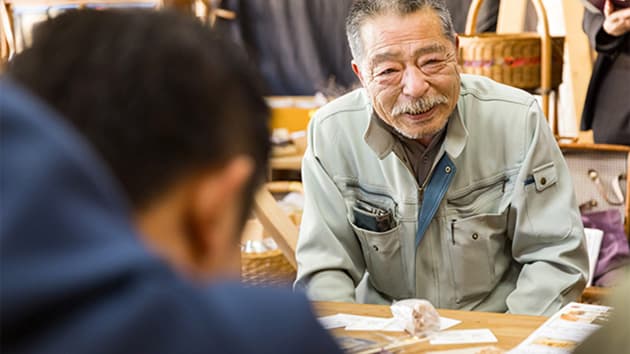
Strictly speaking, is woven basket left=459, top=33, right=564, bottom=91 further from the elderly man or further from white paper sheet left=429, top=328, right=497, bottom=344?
white paper sheet left=429, top=328, right=497, bottom=344

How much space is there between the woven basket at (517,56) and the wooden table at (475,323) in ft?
6.92

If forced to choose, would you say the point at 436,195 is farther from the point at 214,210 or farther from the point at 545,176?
the point at 214,210

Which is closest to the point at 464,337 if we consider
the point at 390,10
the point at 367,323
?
the point at 367,323

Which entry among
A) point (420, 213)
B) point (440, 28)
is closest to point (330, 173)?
point (420, 213)

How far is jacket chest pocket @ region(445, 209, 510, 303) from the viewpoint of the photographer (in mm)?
2221

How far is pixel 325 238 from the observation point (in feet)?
7.54

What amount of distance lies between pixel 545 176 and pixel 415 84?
385 mm

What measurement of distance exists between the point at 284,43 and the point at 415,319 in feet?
15.7

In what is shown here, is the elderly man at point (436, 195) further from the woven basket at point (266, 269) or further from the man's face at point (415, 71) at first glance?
the woven basket at point (266, 269)

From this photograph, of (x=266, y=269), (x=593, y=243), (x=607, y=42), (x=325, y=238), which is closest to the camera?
(x=325, y=238)

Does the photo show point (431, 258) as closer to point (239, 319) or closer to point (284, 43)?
point (239, 319)

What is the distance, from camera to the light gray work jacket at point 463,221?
7.25 feet

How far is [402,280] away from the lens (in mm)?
2273

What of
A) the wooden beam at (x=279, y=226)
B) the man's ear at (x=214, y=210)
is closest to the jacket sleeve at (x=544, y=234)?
the wooden beam at (x=279, y=226)
